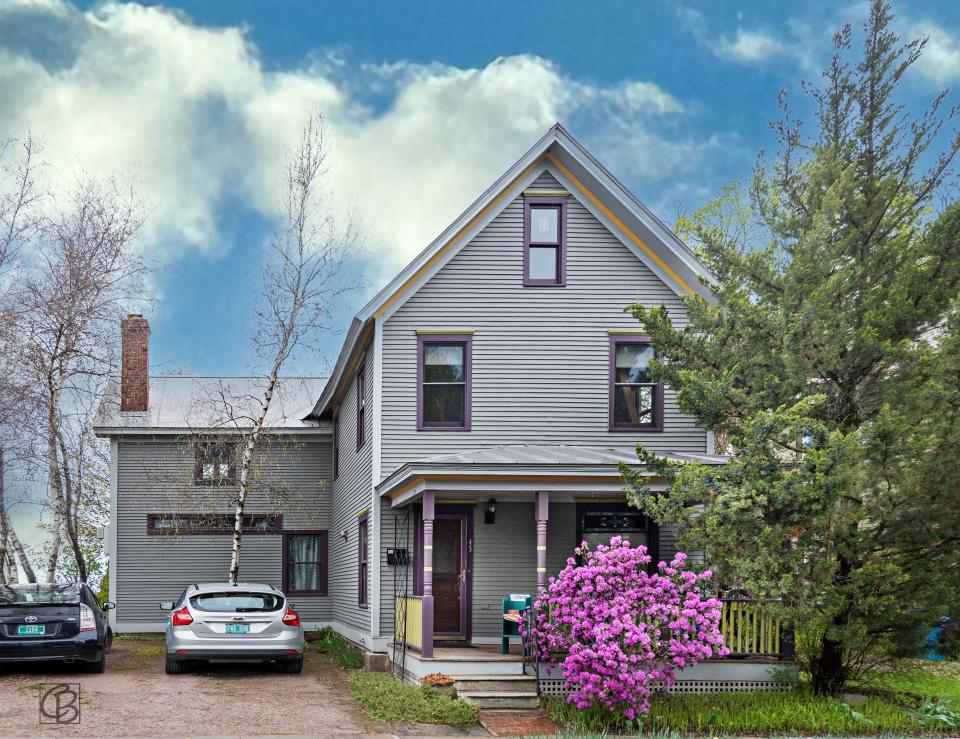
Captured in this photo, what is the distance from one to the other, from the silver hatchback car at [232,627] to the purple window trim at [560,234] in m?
6.72

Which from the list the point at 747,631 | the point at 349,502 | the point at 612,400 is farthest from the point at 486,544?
the point at 349,502

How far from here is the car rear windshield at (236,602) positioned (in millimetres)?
16344

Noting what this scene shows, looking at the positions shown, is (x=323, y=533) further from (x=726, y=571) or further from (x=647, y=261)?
(x=726, y=571)

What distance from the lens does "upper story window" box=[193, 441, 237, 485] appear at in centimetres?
2552

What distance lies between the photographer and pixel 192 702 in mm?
14039

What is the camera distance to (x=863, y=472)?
1312 centimetres

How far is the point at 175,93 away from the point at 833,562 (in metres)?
30.0

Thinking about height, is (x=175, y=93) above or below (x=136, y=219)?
above

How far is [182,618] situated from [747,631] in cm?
812

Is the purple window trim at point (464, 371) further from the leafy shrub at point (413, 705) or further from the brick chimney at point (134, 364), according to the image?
the brick chimney at point (134, 364)

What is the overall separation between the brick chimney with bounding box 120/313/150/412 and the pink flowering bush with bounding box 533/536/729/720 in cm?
1575

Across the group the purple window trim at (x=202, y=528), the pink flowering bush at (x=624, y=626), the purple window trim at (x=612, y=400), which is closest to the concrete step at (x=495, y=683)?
the pink flowering bush at (x=624, y=626)

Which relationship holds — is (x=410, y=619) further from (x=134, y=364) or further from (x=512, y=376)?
(x=134, y=364)

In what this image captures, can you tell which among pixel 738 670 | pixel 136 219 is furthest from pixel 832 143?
pixel 136 219
